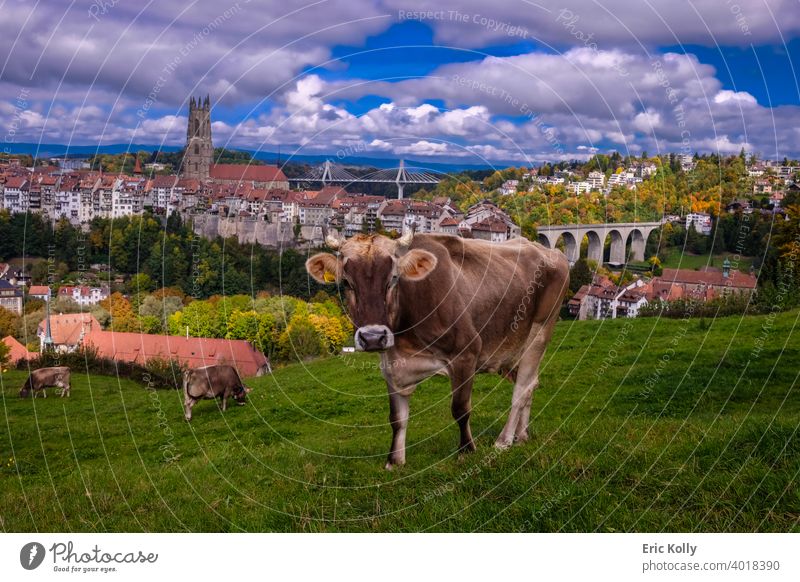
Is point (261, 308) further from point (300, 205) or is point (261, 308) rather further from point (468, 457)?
point (468, 457)

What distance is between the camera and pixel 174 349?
25.7 metres

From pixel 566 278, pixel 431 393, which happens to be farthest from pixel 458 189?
pixel 431 393

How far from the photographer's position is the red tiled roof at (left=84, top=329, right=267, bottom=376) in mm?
23594

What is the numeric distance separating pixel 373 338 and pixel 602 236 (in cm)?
838

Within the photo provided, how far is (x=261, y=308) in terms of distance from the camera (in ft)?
62.6

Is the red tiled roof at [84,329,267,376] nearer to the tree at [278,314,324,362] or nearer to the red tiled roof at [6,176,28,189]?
the tree at [278,314,324,362]

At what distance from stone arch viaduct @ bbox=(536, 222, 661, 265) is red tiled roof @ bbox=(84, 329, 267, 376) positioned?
40.9ft

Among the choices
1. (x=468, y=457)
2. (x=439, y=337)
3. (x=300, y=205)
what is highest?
(x=300, y=205)

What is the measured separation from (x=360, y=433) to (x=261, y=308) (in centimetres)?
795

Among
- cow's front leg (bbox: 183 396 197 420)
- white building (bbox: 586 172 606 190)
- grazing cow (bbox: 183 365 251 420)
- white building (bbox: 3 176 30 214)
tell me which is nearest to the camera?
white building (bbox: 586 172 606 190)

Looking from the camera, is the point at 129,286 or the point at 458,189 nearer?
the point at 458,189

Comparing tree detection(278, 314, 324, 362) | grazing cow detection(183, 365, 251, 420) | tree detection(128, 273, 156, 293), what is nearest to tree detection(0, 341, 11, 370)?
tree detection(128, 273, 156, 293)

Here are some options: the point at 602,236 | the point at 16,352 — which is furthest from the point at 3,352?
the point at 602,236

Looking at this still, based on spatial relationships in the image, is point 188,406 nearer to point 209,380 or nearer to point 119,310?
point 209,380
